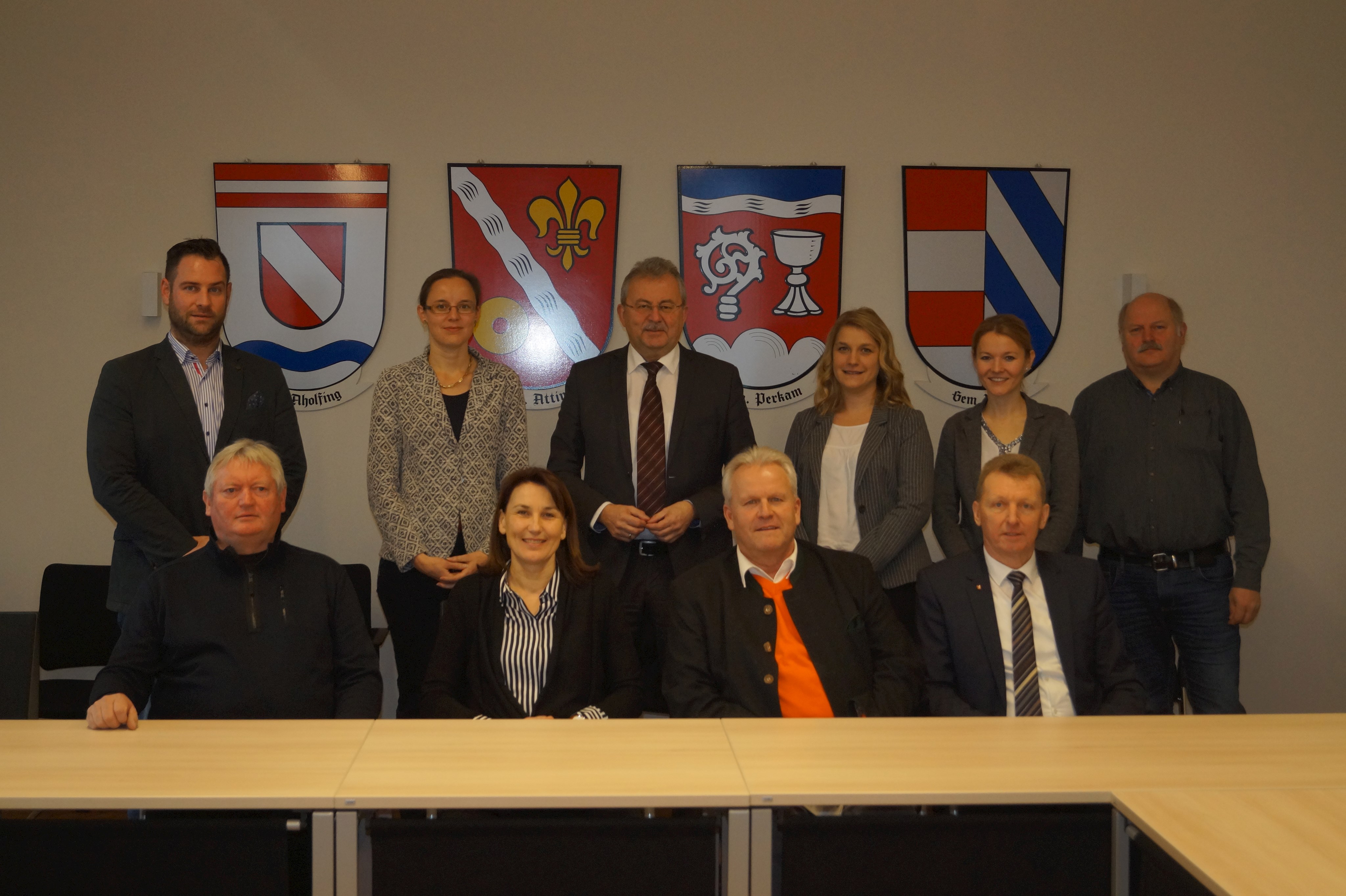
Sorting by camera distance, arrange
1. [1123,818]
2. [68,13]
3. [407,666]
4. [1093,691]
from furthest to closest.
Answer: [68,13], [407,666], [1093,691], [1123,818]

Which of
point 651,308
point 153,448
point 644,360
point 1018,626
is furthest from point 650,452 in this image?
point 153,448

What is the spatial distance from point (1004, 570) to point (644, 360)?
4.43 ft

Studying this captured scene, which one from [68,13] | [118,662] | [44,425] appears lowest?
[118,662]

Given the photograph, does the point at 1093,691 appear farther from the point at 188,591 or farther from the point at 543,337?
the point at 543,337

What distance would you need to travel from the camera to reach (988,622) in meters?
2.52

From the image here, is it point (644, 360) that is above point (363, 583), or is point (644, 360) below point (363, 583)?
above

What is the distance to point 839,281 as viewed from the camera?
14.0ft

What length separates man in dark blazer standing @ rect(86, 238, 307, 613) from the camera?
2949 millimetres

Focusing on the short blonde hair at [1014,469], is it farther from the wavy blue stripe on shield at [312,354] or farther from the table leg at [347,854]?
the wavy blue stripe on shield at [312,354]

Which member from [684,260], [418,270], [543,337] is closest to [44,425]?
[418,270]

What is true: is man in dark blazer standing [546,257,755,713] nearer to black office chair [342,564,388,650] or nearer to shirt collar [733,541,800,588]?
shirt collar [733,541,800,588]

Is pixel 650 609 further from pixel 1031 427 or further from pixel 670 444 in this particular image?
pixel 1031 427

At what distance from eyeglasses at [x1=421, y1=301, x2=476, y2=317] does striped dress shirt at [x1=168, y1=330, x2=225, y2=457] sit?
0.66m

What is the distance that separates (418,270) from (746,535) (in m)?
2.26
